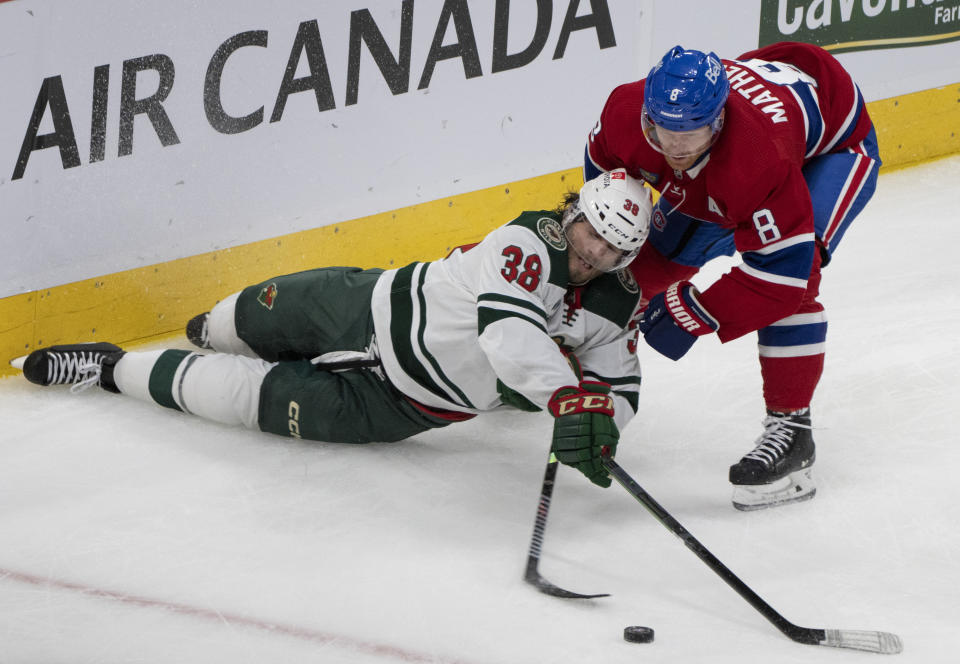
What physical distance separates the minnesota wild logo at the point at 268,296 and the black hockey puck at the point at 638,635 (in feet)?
4.61

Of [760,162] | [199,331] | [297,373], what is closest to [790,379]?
[760,162]

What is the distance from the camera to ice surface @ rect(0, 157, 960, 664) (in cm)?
228

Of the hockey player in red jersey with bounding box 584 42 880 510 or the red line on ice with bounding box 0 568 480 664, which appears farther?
the hockey player in red jersey with bounding box 584 42 880 510

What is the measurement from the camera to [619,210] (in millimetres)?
2549

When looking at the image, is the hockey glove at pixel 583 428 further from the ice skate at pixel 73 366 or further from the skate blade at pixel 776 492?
the ice skate at pixel 73 366

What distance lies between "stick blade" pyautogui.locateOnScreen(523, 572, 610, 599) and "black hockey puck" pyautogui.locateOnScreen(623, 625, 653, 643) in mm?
158

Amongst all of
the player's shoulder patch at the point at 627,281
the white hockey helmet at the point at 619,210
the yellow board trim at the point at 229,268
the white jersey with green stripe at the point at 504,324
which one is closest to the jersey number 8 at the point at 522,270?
the white jersey with green stripe at the point at 504,324

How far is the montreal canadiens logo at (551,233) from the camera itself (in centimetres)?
262

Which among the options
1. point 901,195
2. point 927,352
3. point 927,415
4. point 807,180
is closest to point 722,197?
point 807,180

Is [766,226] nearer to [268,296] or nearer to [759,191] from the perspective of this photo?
[759,191]

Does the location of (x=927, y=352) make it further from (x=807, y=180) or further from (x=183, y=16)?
(x=183, y=16)

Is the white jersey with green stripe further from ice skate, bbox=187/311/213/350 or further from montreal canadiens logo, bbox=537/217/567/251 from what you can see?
ice skate, bbox=187/311/213/350

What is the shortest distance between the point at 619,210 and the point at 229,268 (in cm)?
163

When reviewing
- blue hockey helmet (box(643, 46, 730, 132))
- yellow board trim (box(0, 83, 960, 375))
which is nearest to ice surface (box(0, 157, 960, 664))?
yellow board trim (box(0, 83, 960, 375))
